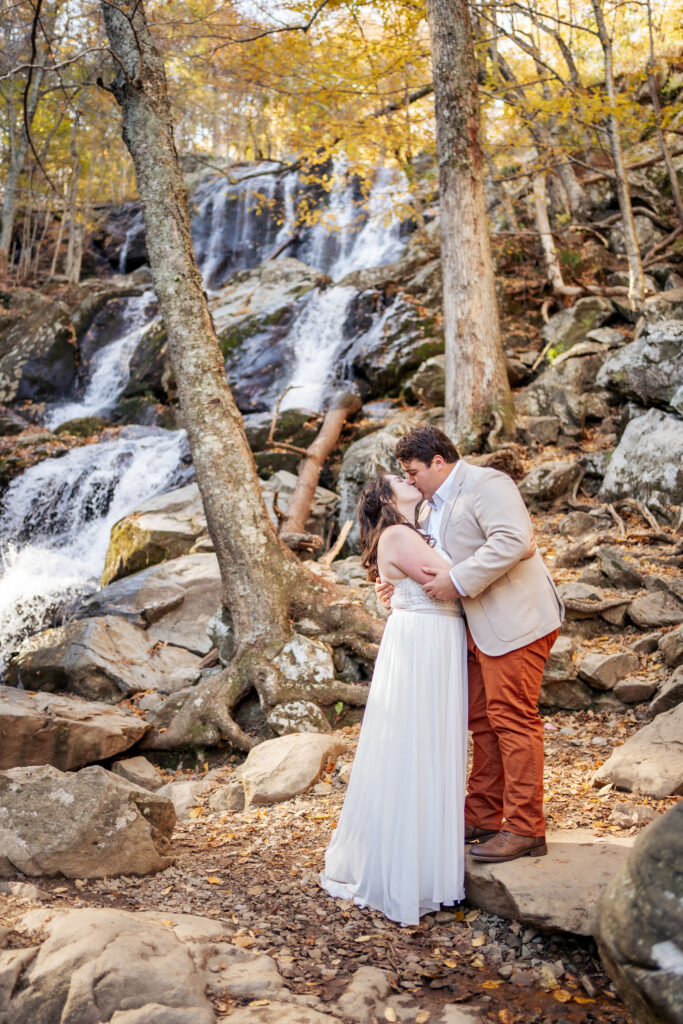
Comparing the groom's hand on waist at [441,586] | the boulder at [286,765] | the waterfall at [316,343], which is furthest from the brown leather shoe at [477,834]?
the waterfall at [316,343]

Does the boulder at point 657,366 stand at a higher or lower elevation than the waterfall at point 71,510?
higher

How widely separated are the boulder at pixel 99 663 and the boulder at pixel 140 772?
1396 millimetres

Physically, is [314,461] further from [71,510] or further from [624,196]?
[624,196]

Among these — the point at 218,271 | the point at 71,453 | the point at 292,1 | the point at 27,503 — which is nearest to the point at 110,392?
the point at 71,453

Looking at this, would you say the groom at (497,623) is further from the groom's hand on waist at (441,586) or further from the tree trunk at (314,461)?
the tree trunk at (314,461)

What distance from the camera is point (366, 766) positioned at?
345 cm

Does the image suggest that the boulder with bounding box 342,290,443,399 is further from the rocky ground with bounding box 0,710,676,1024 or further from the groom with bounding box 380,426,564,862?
the groom with bounding box 380,426,564,862

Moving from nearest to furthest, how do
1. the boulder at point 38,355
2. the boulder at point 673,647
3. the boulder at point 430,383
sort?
the boulder at point 673,647 < the boulder at point 430,383 < the boulder at point 38,355

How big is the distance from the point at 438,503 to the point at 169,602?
18.3ft

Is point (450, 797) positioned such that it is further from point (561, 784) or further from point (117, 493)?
point (117, 493)

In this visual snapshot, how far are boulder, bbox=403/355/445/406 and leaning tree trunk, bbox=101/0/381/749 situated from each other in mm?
5594

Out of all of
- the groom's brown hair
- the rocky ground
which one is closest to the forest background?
the groom's brown hair

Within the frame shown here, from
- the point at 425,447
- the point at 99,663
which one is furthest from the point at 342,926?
the point at 99,663

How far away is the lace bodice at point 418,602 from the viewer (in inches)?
135
